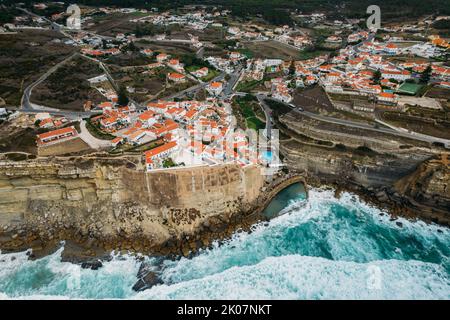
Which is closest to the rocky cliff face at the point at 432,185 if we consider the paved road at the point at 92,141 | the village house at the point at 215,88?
the village house at the point at 215,88

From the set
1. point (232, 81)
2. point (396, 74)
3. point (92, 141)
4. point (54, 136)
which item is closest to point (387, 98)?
point (396, 74)

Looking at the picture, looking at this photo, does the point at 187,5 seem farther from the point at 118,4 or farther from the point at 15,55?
the point at 15,55

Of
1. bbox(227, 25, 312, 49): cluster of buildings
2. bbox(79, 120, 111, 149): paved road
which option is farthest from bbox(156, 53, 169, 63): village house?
bbox(79, 120, 111, 149): paved road

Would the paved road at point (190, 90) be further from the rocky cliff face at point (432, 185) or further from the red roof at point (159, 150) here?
the rocky cliff face at point (432, 185)

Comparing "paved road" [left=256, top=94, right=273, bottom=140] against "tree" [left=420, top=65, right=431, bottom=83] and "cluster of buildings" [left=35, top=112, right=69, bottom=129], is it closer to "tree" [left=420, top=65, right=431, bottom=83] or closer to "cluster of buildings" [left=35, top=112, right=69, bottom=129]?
"tree" [left=420, top=65, right=431, bottom=83]

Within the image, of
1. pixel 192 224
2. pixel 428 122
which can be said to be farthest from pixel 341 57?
pixel 192 224
